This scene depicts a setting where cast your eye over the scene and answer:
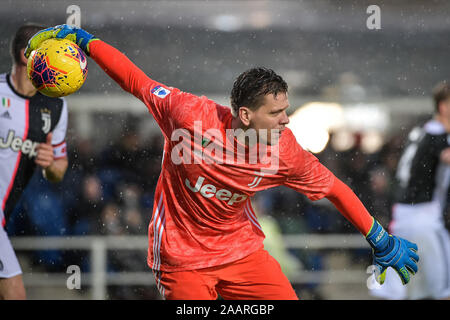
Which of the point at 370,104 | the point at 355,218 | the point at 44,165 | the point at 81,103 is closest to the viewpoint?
the point at 355,218

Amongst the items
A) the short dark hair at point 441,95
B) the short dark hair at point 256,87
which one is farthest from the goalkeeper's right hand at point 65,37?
the short dark hair at point 441,95

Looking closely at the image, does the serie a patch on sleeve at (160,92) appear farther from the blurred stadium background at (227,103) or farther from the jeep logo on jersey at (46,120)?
the blurred stadium background at (227,103)

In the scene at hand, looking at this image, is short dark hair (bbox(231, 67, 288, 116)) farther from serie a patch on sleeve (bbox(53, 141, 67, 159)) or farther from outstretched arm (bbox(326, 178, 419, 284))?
serie a patch on sleeve (bbox(53, 141, 67, 159))

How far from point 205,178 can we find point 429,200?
2559 mm

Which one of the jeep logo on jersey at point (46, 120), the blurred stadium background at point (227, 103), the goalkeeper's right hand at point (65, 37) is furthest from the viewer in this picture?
the blurred stadium background at point (227, 103)

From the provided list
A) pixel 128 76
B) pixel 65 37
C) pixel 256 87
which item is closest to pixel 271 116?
pixel 256 87

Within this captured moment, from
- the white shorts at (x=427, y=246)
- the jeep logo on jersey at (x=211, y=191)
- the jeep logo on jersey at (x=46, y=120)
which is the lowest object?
the white shorts at (x=427, y=246)

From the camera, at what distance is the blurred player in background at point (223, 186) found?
3365 mm

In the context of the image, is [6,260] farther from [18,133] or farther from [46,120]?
[46,120]

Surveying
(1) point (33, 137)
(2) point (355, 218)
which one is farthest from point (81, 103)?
(2) point (355, 218)

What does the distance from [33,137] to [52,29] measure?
3.42 feet

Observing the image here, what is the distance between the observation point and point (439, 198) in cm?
523

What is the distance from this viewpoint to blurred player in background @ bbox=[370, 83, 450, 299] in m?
5.13
